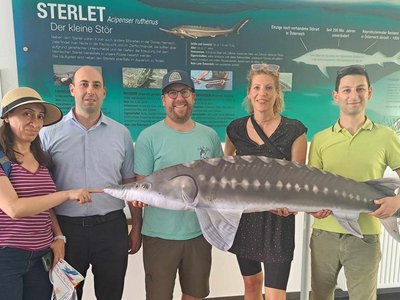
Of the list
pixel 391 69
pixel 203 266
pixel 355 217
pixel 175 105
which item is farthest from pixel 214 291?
pixel 391 69

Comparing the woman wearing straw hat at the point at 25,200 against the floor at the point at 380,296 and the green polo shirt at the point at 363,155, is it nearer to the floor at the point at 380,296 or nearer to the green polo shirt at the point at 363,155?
the green polo shirt at the point at 363,155

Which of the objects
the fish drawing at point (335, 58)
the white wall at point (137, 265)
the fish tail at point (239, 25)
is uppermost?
the fish tail at point (239, 25)

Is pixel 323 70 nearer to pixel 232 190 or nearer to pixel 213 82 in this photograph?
pixel 213 82

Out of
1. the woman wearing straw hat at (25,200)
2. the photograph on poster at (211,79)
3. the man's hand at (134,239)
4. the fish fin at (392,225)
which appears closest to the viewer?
the woman wearing straw hat at (25,200)

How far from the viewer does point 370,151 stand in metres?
2.05

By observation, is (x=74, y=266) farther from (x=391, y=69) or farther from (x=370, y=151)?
(x=391, y=69)

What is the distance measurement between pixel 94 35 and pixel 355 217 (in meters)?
2.35

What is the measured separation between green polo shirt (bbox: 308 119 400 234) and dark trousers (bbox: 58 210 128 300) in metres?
1.32

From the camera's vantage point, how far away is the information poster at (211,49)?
2732mm

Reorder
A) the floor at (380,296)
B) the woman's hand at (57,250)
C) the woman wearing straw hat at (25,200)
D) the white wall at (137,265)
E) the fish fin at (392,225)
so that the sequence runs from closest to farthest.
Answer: the woman wearing straw hat at (25,200), the woman's hand at (57,250), the fish fin at (392,225), the white wall at (137,265), the floor at (380,296)

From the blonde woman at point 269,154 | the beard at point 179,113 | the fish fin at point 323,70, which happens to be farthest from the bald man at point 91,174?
the fish fin at point 323,70

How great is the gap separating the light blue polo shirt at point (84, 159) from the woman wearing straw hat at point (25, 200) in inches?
6.7

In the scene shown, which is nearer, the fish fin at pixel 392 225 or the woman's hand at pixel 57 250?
the woman's hand at pixel 57 250

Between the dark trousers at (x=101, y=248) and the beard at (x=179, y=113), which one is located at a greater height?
the beard at (x=179, y=113)
